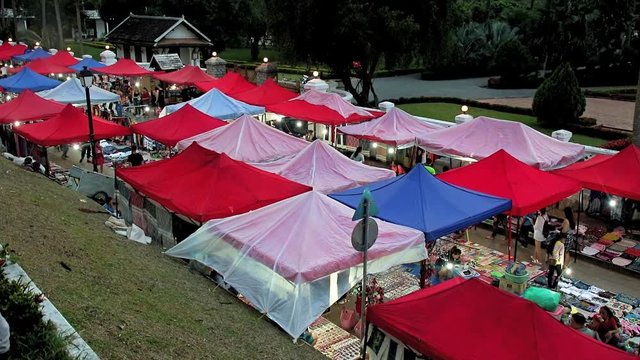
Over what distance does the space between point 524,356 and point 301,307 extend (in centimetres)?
320

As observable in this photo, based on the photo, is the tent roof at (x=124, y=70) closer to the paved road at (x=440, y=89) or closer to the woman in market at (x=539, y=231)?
the paved road at (x=440, y=89)

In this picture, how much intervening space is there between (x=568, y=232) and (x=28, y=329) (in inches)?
449

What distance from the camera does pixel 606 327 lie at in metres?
8.72

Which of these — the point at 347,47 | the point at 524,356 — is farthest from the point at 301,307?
the point at 347,47

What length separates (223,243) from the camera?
9484 millimetres

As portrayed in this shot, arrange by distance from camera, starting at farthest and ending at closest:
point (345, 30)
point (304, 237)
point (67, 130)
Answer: point (345, 30)
point (67, 130)
point (304, 237)

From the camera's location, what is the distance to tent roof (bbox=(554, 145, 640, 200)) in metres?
13.0

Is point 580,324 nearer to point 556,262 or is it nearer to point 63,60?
point 556,262

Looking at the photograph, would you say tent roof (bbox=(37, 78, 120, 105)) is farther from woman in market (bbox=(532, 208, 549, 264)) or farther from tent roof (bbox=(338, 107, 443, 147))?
woman in market (bbox=(532, 208, 549, 264))

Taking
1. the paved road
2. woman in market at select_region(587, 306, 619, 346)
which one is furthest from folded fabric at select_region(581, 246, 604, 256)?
the paved road

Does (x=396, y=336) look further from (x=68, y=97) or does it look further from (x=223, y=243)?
(x=68, y=97)

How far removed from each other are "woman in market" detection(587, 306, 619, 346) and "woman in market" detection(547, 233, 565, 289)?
101 inches

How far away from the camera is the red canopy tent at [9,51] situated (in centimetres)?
4159

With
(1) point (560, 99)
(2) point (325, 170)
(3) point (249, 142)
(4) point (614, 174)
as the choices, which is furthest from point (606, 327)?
(1) point (560, 99)
